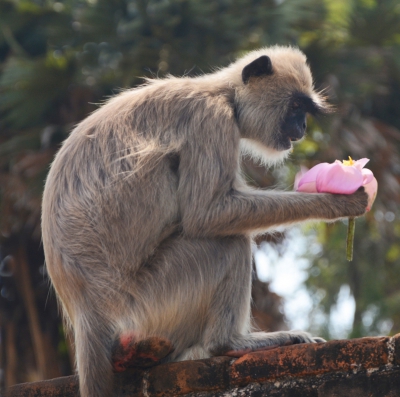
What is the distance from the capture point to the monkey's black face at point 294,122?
4844 mm

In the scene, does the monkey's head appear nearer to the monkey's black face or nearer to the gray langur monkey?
the monkey's black face

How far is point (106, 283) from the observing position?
3791 mm

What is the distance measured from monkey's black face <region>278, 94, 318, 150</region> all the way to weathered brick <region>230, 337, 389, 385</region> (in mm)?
1698

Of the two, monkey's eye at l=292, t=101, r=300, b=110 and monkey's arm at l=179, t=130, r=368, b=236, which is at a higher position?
monkey's eye at l=292, t=101, r=300, b=110

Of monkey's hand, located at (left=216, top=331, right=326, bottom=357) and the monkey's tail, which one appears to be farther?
monkey's hand, located at (left=216, top=331, right=326, bottom=357)

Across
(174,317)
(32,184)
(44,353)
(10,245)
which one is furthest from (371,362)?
(10,245)

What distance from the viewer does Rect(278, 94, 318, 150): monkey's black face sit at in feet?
15.9

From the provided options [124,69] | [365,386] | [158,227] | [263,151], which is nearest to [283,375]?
[365,386]

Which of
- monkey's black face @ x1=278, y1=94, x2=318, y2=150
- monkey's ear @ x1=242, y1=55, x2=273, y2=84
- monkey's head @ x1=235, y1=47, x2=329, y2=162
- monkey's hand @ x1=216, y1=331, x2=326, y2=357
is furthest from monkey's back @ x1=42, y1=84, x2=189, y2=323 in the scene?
monkey's black face @ x1=278, y1=94, x2=318, y2=150

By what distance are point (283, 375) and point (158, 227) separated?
1.02 meters

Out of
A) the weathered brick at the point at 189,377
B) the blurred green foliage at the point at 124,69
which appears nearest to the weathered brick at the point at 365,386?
the weathered brick at the point at 189,377

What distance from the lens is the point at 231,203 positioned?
410 cm

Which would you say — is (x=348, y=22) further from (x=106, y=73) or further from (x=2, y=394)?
(x=2, y=394)

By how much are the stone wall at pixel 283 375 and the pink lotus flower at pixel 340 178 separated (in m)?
1.07
